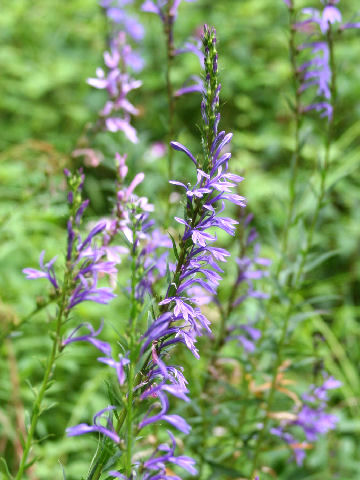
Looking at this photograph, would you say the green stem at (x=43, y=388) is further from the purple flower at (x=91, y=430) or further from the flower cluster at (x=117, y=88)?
the flower cluster at (x=117, y=88)

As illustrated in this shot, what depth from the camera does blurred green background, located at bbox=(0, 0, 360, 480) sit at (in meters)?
2.78

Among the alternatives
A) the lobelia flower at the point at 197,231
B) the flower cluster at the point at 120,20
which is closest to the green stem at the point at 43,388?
the lobelia flower at the point at 197,231

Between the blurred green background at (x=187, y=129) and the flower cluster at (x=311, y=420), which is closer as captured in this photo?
the flower cluster at (x=311, y=420)

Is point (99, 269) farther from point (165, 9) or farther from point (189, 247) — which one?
point (165, 9)

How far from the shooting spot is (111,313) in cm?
264

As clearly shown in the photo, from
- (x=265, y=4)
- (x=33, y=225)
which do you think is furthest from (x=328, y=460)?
(x=265, y=4)

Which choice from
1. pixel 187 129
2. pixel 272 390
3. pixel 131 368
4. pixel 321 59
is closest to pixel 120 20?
pixel 321 59

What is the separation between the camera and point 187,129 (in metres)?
4.30

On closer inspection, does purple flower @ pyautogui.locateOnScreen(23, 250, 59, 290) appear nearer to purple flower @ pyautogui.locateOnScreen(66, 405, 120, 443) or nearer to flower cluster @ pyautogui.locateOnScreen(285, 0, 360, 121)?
purple flower @ pyautogui.locateOnScreen(66, 405, 120, 443)

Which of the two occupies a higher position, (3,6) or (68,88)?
(3,6)

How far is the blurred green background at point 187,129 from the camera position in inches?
109

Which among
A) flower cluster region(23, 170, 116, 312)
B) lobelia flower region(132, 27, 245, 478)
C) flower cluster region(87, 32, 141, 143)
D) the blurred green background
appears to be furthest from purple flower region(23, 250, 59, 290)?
the blurred green background

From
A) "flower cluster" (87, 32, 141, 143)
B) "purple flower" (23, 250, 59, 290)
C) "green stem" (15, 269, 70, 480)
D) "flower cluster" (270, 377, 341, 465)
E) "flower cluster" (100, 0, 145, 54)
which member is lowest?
"flower cluster" (270, 377, 341, 465)

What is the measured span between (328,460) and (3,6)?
3.87 m
